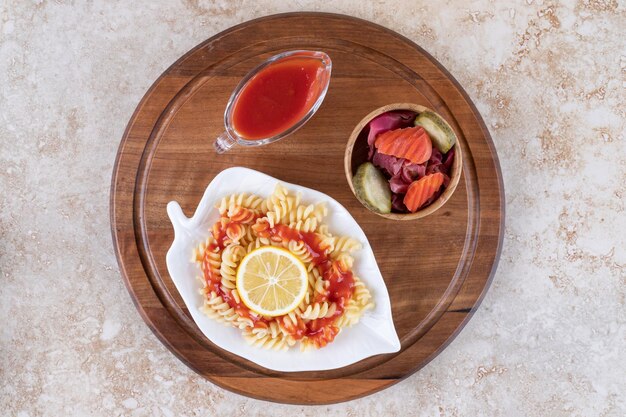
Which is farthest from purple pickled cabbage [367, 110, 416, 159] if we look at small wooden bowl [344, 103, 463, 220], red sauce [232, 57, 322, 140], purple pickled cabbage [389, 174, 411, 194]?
red sauce [232, 57, 322, 140]

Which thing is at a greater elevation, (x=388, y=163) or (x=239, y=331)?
(x=388, y=163)

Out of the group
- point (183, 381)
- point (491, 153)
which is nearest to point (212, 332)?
point (183, 381)

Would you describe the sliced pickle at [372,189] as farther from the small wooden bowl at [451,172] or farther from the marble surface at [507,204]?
the marble surface at [507,204]

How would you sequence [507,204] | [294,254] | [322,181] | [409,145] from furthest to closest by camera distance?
1. [507,204]
2. [322,181]
3. [294,254]
4. [409,145]

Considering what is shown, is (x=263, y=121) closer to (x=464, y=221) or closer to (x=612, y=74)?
(x=464, y=221)

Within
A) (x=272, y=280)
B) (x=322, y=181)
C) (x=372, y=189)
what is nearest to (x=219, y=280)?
(x=272, y=280)

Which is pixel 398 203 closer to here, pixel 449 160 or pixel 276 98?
pixel 449 160

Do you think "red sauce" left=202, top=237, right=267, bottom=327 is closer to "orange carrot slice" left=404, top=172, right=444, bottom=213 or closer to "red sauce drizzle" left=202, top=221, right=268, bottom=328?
"red sauce drizzle" left=202, top=221, right=268, bottom=328
